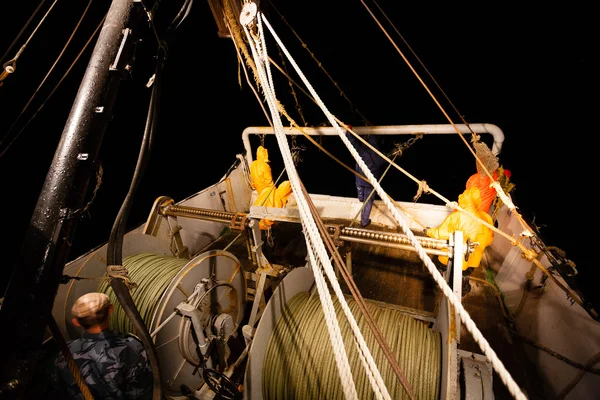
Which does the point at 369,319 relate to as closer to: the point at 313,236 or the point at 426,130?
the point at 313,236

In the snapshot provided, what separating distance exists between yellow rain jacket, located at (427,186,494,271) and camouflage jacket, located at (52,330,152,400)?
3.45m

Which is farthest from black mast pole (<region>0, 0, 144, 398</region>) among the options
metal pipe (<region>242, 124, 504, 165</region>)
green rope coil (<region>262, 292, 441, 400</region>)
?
metal pipe (<region>242, 124, 504, 165</region>)

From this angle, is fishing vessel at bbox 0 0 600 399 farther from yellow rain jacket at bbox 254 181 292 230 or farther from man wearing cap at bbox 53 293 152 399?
man wearing cap at bbox 53 293 152 399

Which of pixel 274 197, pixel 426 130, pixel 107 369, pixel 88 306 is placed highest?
pixel 426 130

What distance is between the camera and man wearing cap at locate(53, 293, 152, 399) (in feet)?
5.59

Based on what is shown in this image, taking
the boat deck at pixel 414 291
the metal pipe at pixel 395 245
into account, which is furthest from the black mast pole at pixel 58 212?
the boat deck at pixel 414 291

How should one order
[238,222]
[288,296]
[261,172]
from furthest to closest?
1. [261,172]
2. [238,222]
3. [288,296]

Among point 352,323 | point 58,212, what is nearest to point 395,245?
point 352,323

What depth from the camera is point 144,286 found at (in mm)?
2783

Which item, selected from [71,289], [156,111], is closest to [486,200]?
[156,111]

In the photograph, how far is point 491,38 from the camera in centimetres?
3056

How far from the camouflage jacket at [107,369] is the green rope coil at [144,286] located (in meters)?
0.78

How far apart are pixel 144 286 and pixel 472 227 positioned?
13.1 ft

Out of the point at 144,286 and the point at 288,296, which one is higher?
the point at 144,286
